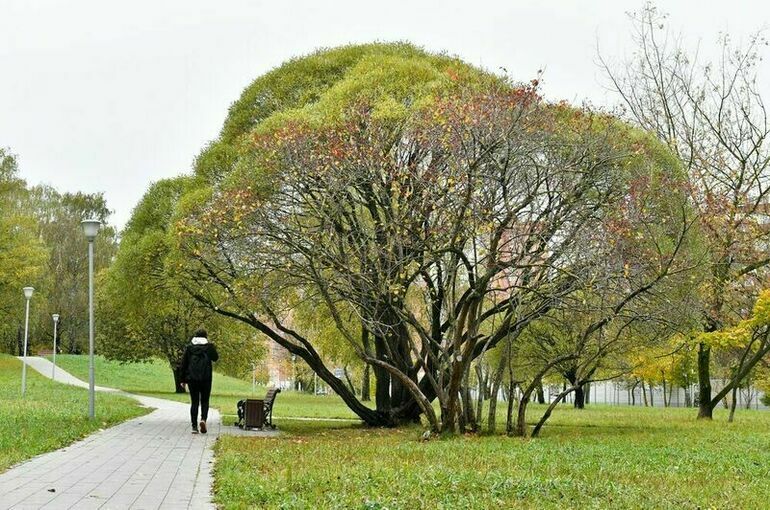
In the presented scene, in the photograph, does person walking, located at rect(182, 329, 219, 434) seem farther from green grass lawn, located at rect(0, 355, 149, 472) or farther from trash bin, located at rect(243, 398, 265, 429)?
trash bin, located at rect(243, 398, 265, 429)

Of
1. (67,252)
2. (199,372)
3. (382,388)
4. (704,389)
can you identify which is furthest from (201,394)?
(67,252)

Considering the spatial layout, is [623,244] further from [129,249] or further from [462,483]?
[129,249]

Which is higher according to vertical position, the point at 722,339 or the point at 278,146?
the point at 278,146

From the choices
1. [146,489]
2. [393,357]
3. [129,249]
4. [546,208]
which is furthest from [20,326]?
[146,489]

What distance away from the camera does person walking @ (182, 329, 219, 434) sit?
16172mm

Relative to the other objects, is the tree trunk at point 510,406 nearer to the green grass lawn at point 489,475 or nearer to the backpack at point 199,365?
the green grass lawn at point 489,475

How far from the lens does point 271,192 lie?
708 inches

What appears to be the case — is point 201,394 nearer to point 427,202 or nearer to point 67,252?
point 427,202

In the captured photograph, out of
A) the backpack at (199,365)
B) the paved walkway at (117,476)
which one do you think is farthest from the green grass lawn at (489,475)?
the backpack at (199,365)

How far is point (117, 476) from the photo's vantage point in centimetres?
953

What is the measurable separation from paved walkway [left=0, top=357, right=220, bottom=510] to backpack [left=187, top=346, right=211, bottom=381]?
1283 mm

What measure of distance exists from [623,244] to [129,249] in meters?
11.8

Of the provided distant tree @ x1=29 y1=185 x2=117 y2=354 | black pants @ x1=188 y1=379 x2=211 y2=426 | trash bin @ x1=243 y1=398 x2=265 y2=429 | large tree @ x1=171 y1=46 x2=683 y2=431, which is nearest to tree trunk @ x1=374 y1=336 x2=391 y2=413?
large tree @ x1=171 y1=46 x2=683 y2=431

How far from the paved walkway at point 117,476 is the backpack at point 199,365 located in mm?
1283
